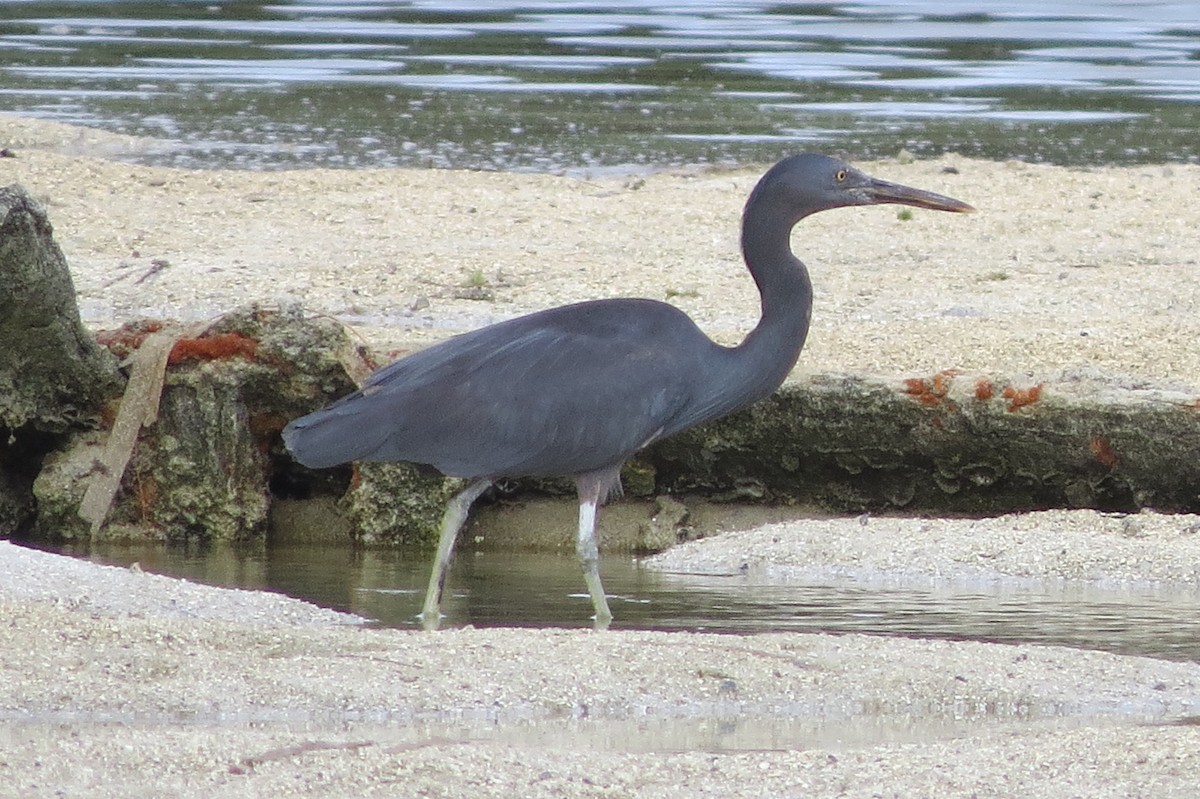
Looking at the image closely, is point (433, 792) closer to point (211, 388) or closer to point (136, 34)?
point (211, 388)

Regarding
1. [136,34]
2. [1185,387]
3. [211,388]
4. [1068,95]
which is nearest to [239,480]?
[211,388]

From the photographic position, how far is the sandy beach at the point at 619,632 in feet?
17.4

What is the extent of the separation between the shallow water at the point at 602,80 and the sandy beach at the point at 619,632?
2358 mm

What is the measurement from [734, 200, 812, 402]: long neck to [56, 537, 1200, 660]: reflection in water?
0.80 m

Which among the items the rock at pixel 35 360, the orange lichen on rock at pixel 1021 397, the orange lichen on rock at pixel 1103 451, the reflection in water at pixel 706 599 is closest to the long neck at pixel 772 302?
the reflection in water at pixel 706 599

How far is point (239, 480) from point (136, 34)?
54.1ft

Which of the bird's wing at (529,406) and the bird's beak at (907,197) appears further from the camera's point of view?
the bird's beak at (907,197)

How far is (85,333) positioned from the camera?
29.1 ft

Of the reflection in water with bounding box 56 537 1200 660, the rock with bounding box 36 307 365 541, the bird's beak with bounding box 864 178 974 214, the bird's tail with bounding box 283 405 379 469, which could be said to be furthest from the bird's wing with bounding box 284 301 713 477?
the rock with bounding box 36 307 365 541

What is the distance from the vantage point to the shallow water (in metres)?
16.5

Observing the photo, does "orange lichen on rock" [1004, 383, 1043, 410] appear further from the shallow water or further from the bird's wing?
the shallow water

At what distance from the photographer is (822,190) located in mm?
8078

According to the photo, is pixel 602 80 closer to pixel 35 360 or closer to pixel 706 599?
pixel 35 360

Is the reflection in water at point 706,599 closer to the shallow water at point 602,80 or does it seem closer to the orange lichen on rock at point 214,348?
the orange lichen on rock at point 214,348
